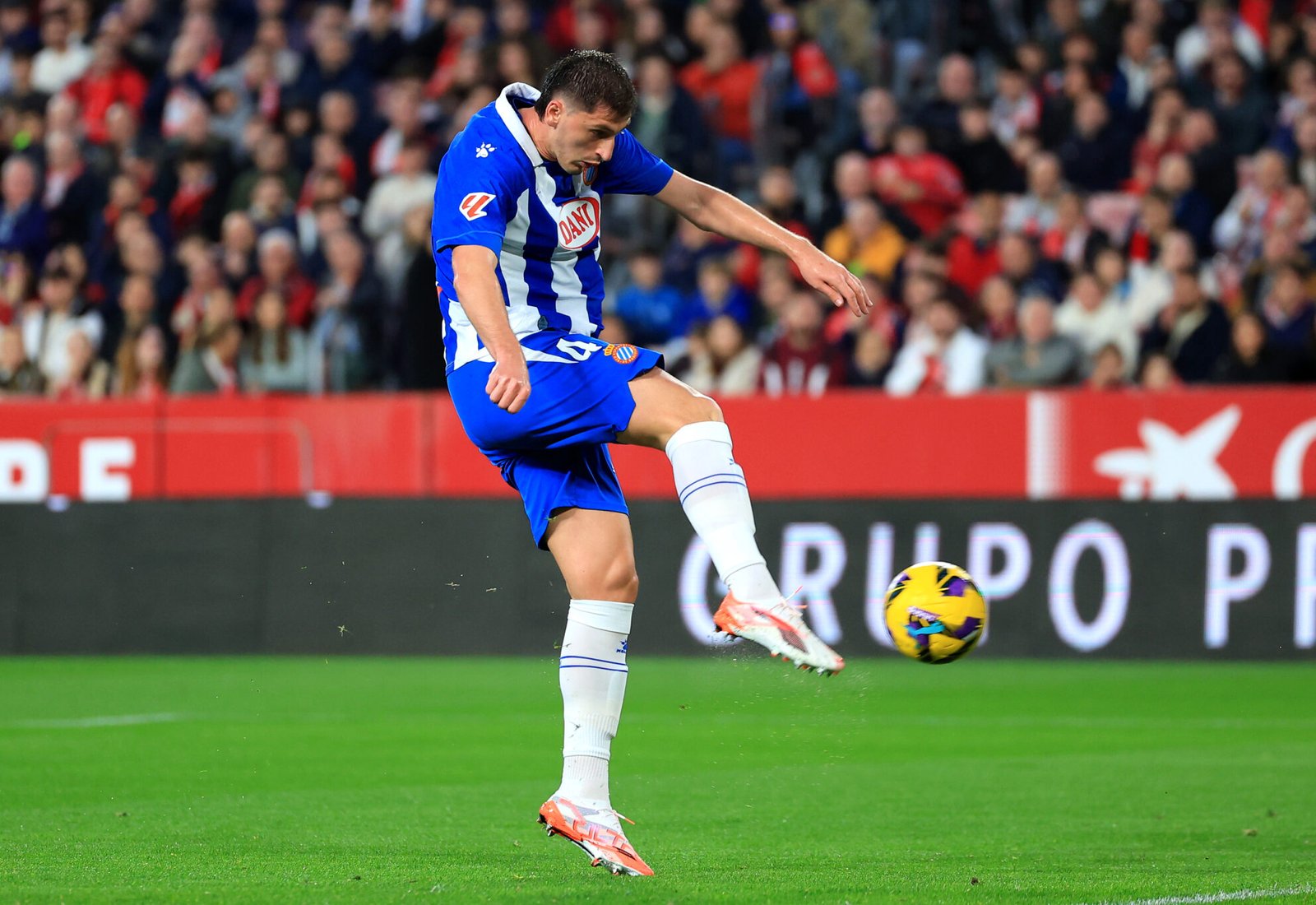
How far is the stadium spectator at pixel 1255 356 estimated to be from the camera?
567 inches

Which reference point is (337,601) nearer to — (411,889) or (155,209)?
(155,209)

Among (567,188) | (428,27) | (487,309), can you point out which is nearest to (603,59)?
(567,188)

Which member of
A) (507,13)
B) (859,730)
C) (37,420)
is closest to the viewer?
(859,730)

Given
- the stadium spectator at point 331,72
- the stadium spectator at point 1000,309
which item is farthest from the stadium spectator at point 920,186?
the stadium spectator at point 331,72

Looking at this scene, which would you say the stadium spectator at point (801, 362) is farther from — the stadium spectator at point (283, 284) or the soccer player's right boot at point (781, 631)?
the soccer player's right boot at point (781, 631)

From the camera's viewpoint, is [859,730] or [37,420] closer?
[859,730]

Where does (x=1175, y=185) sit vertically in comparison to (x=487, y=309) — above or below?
above

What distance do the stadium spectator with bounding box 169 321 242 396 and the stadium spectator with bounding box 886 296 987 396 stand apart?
5.25m

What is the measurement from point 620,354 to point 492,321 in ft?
1.64

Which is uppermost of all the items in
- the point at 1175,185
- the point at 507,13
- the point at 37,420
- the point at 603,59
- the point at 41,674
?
the point at 507,13

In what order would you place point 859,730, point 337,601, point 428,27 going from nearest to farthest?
1. point 859,730
2. point 337,601
3. point 428,27

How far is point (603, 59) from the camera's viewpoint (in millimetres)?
5984

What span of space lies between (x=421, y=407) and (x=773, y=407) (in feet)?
8.68

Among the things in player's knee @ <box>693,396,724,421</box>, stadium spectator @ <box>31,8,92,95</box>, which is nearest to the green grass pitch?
player's knee @ <box>693,396,724,421</box>
